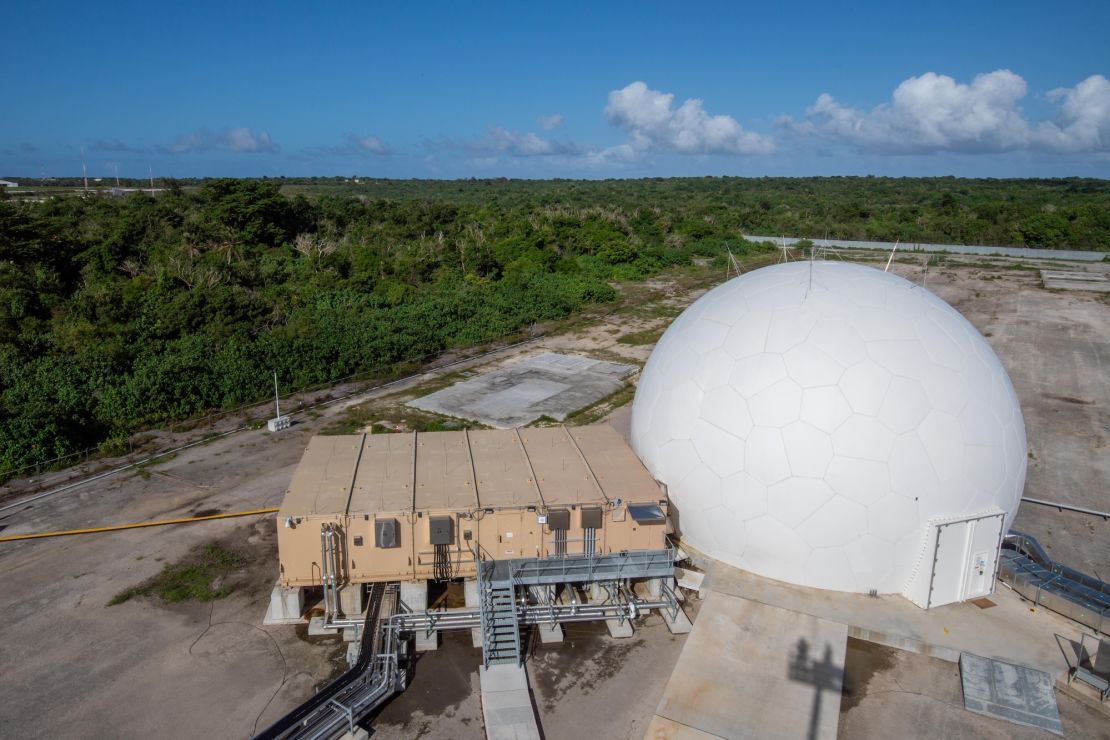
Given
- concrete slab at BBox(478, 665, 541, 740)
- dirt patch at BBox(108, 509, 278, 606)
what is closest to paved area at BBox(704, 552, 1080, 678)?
concrete slab at BBox(478, 665, 541, 740)

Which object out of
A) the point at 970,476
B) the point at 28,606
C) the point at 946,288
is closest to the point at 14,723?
the point at 28,606

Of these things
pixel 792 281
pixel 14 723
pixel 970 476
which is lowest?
pixel 14 723

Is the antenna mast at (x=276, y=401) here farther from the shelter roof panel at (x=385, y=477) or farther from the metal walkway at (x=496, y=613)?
the metal walkway at (x=496, y=613)

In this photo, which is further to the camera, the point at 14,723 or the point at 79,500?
the point at 79,500

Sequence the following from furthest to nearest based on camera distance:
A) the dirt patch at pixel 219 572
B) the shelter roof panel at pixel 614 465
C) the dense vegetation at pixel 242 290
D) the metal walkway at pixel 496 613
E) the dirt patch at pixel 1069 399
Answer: the dirt patch at pixel 1069 399 → the dense vegetation at pixel 242 290 → the dirt patch at pixel 219 572 → the shelter roof panel at pixel 614 465 → the metal walkway at pixel 496 613

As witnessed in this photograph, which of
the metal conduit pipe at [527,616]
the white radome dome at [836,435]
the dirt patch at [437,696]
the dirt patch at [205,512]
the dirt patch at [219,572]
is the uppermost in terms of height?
the white radome dome at [836,435]

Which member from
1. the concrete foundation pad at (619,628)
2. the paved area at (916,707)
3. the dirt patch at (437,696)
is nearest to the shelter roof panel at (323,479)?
the dirt patch at (437,696)

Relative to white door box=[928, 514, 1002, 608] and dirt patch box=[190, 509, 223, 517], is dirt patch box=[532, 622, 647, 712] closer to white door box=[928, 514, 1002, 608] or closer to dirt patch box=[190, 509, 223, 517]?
white door box=[928, 514, 1002, 608]

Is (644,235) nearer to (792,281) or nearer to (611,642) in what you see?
(792,281)
